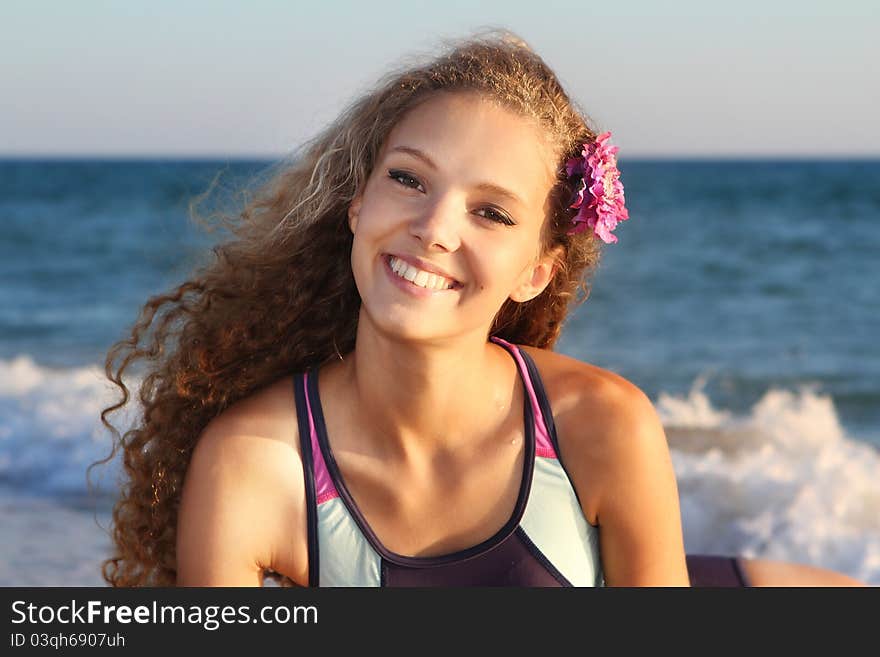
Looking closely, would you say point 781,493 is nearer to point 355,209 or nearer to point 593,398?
point 593,398

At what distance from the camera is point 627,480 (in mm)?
3195

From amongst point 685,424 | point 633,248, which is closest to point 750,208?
point 633,248

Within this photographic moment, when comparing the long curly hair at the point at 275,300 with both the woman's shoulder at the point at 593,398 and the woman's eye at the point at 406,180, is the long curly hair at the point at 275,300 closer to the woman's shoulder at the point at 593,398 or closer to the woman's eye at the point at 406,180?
the woman's eye at the point at 406,180

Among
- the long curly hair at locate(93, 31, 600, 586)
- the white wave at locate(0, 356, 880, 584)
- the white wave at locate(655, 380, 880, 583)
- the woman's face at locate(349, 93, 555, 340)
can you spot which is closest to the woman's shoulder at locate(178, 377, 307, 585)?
the long curly hair at locate(93, 31, 600, 586)

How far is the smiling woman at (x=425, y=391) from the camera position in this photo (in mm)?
3039

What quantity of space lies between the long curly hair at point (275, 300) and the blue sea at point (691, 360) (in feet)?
0.73

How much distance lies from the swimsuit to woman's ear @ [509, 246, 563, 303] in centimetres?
32

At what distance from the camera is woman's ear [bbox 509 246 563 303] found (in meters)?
3.32

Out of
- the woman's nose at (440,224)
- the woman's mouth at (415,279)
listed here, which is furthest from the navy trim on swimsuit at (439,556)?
the woman's nose at (440,224)

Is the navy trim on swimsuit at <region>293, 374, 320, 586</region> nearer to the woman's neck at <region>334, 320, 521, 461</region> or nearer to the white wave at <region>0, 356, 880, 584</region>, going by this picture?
the woman's neck at <region>334, 320, 521, 461</region>

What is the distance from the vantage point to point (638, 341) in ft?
38.6

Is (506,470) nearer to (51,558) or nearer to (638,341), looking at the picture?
(51,558)

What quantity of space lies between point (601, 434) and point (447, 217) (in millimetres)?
759

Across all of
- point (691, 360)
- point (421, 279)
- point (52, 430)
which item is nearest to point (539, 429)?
point (421, 279)
